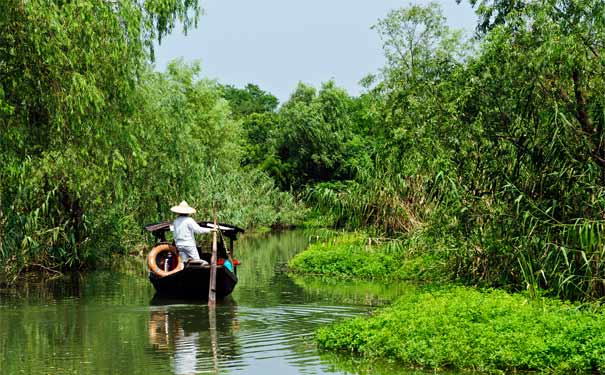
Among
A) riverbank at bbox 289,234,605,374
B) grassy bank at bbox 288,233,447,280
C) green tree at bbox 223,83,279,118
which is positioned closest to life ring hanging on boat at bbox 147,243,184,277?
grassy bank at bbox 288,233,447,280

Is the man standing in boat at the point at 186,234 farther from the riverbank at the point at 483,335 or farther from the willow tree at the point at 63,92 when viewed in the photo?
the riverbank at the point at 483,335

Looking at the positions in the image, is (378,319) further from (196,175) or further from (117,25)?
(196,175)

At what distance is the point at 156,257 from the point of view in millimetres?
20719

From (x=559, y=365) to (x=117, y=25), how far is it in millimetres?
12168

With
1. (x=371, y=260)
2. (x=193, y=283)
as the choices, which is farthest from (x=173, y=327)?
(x=371, y=260)

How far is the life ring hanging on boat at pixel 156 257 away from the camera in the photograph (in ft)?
65.3

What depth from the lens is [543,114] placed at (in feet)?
54.0

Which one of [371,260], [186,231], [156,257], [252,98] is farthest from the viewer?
[252,98]

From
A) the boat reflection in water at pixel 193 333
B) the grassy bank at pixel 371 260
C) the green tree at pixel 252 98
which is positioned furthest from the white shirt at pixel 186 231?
the green tree at pixel 252 98

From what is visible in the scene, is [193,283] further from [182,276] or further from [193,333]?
[193,333]

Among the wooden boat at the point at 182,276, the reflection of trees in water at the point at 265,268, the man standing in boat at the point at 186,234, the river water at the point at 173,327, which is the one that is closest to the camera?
the river water at the point at 173,327

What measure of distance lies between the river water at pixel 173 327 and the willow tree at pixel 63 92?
7.53 ft

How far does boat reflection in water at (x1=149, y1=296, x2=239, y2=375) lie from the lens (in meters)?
12.8

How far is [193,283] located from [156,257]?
149cm
